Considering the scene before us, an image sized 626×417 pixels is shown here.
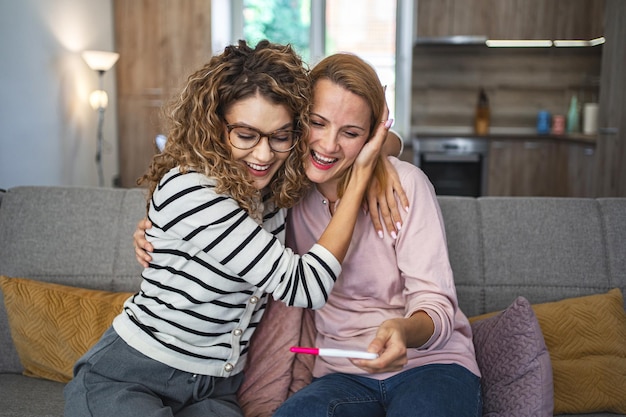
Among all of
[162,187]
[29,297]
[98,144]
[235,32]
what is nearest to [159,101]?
[98,144]

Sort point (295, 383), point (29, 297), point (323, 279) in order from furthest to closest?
point (29, 297) → point (295, 383) → point (323, 279)

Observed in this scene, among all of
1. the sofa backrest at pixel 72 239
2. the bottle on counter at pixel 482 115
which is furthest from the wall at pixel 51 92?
the bottle on counter at pixel 482 115

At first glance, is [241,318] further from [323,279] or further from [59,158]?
[59,158]

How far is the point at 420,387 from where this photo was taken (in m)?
1.44

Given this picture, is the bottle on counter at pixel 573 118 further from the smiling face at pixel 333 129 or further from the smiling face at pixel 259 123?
the smiling face at pixel 259 123

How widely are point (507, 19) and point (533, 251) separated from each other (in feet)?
14.1

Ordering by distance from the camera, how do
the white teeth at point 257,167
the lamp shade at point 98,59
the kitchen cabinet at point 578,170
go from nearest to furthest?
the white teeth at point 257,167, the kitchen cabinet at point 578,170, the lamp shade at point 98,59

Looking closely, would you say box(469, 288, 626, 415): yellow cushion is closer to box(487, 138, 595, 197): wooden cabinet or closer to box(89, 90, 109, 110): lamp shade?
box(487, 138, 595, 197): wooden cabinet

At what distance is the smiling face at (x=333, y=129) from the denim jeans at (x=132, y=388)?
0.56 m

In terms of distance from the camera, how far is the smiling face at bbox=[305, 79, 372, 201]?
157cm

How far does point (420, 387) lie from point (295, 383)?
1.49 ft

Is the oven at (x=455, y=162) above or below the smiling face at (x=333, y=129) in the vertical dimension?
below

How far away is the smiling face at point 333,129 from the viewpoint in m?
1.57

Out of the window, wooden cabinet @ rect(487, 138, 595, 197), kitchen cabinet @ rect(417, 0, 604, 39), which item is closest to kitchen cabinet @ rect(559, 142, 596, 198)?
wooden cabinet @ rect(487, 138, 595, 197)
